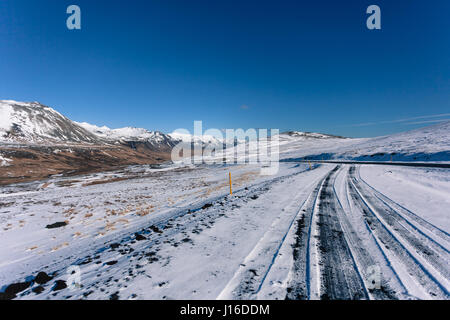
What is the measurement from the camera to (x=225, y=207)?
9.09 meters

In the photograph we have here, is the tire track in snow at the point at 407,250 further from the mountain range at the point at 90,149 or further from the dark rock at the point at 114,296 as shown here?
the mountain range at the point at 90,149

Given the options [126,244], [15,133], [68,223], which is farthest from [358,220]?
[15,133]

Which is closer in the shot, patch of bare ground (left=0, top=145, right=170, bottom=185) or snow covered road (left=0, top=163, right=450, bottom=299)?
snow covered road (left=0, top=163, right=450, bottom=299)

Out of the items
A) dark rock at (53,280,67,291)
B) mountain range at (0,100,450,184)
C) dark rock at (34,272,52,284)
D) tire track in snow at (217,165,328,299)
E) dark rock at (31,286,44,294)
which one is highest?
mountain range at (0,100,450,184)

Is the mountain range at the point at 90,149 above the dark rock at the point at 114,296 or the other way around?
above

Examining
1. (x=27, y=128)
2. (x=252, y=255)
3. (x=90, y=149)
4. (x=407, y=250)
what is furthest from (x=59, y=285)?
(x=27, y=128)

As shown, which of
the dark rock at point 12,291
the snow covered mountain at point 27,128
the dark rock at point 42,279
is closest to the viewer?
the dark rock at point 12,291

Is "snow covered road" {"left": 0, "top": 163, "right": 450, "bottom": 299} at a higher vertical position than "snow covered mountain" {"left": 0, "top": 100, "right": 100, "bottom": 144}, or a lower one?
lower

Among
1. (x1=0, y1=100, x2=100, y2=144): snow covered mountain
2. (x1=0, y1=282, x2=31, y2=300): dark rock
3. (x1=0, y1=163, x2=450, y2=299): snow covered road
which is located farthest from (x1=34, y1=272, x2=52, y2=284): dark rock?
(x1=0, y1=100, x2=100, y2=144): snow covered mountain

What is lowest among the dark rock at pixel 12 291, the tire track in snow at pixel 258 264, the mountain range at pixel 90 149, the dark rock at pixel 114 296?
the dark rock at pixel 12 291

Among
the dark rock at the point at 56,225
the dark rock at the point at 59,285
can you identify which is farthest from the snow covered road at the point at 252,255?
the dark rock at the point at 56,225

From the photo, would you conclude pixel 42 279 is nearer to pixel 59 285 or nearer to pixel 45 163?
pixel 59 285

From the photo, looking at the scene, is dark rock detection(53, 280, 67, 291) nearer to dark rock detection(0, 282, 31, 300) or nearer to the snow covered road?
the snow covered road
